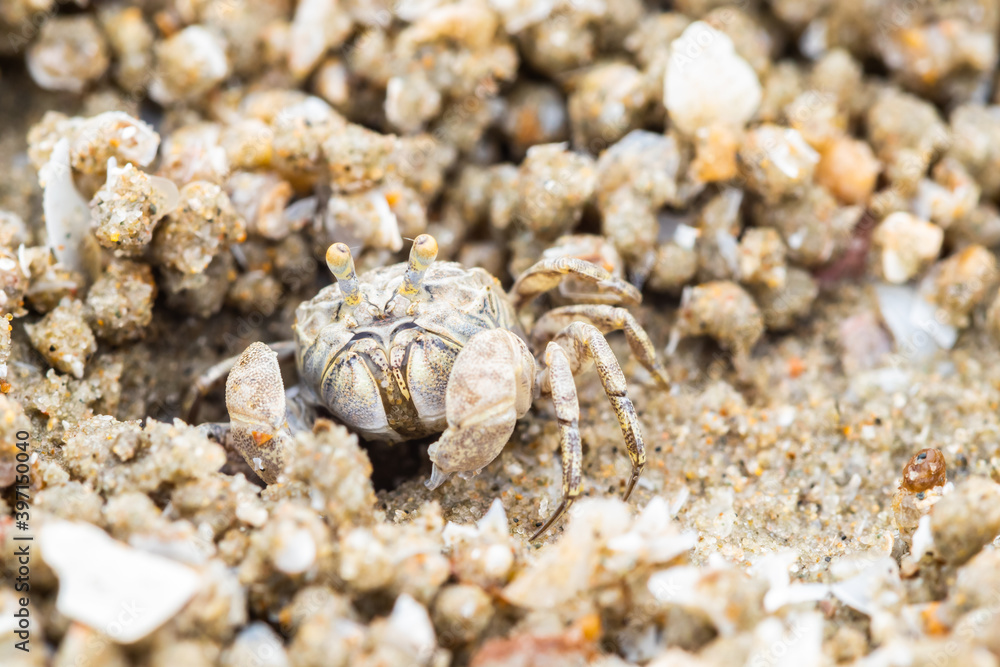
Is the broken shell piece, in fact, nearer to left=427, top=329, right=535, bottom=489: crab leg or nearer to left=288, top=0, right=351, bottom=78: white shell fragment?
left=288, top=0, right=351, bottom=78: white shell fragment

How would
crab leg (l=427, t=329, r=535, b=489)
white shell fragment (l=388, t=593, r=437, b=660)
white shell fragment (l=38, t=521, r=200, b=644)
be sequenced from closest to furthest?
white shell fragment (l=38, t=521, r=200, b=644) < white shell fragment (l=388, t=593, r=437, b=660) < crab leg (l=427, t=329, r=535, b=489)

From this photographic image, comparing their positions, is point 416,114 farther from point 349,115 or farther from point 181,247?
point 181,247

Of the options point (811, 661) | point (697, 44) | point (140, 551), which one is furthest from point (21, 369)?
point (697, 44)

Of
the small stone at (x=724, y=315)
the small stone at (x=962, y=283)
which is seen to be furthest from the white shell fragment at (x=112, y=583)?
the small stone at (x=962, y=283)

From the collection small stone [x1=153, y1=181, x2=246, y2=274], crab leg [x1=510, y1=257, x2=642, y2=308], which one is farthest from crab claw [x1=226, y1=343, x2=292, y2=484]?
crab leg [x1=510, y1=257, x2=642, y2=308]

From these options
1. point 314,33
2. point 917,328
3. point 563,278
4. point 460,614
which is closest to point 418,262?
point 563,278

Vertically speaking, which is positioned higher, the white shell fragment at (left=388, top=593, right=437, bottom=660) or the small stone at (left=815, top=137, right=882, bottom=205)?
the small stone at (left=815, top=137, right=882, bottom=205)

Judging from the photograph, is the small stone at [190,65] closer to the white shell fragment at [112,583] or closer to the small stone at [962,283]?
the white shell fragment at [112,583]
